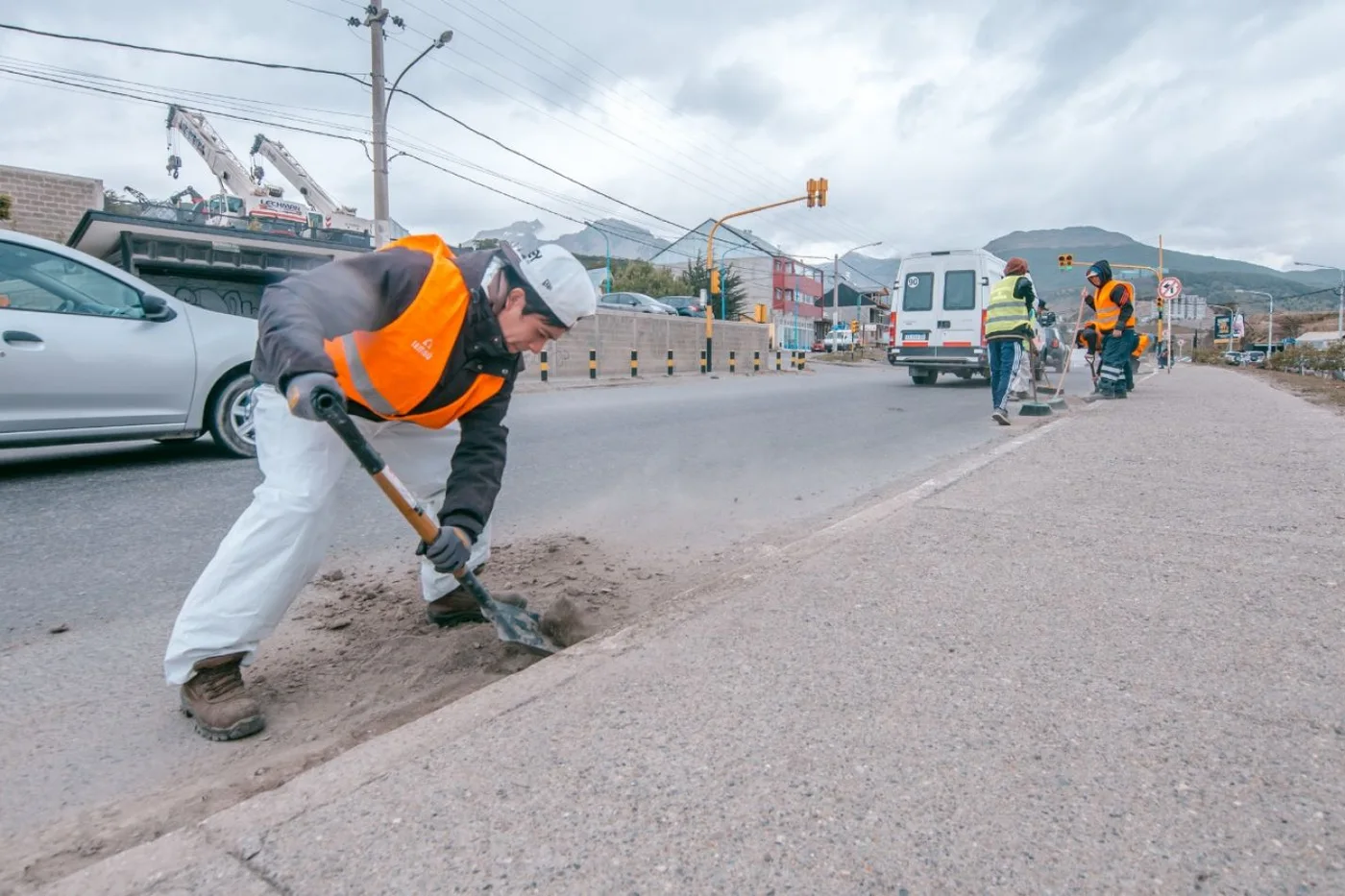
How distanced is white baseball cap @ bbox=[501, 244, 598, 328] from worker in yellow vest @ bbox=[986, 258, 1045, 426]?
7987 mm

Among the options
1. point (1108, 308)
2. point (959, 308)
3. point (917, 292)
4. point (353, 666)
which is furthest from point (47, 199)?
point (353, 666)

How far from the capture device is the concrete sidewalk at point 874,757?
5.09 ft

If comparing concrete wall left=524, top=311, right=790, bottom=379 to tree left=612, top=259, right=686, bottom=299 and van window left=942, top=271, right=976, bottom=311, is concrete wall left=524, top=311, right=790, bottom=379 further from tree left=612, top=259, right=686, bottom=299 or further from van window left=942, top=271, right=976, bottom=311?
tree left=612, top=259, right=686, bottom=299

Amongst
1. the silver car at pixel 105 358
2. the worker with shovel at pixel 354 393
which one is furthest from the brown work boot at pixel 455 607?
the silver car at pixel 105 358

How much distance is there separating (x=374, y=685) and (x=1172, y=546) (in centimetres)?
328

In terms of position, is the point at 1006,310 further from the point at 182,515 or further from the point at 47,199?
the point at 47,199

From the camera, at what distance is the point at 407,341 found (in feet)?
7.99

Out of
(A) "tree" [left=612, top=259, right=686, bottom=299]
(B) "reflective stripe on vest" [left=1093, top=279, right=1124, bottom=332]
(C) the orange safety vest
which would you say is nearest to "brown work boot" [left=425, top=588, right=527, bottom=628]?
(C) the orange safety vest

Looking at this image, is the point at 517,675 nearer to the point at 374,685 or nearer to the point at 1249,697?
the point at 374,685

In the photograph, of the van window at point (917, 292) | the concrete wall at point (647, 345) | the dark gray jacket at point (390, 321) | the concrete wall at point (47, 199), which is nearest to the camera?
the dark gray jacket at point (390, 321)

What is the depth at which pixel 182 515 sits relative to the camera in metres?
4.64

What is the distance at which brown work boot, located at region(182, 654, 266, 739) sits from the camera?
7.41 ft

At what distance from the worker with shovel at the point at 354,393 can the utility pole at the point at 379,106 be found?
647 inches

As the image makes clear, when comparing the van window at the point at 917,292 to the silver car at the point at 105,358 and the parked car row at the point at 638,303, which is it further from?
the silver car at the point at 105,358
